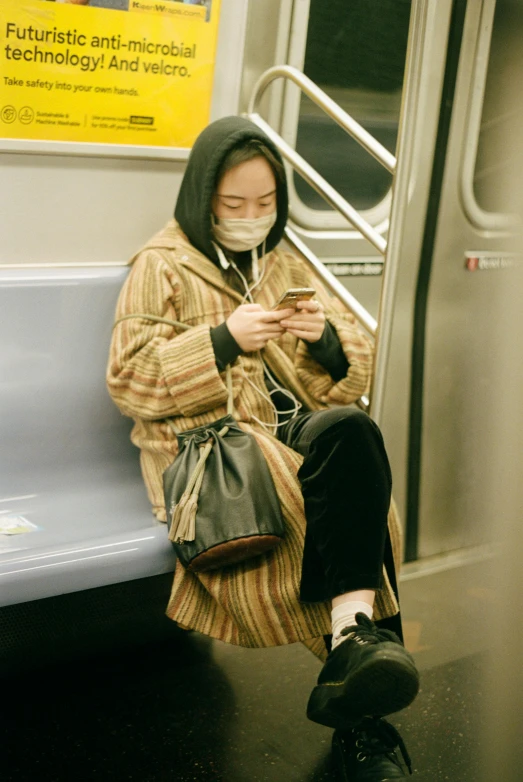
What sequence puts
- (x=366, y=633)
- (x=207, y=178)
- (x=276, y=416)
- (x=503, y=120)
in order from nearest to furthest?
(x=503, y=120) → (x=366, y=633) → (x=207, y=178) → (x=276, y=416)

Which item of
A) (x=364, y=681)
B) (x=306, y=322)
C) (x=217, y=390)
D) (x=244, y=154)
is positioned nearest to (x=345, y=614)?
(x=364, y=681)

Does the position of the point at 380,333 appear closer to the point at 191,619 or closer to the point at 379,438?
the point at 379,438

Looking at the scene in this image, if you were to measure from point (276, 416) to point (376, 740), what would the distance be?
85 cm

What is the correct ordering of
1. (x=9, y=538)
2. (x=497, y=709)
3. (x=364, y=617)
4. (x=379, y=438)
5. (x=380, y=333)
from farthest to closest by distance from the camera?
1. (x=380, y=333)
2. (x=9, y=538)
3. (x=379, y=438)
4. (x=364, y=617)
5. (x=497, y=709)

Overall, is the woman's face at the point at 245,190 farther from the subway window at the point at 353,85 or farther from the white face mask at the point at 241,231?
the subway window at the point at 353,85

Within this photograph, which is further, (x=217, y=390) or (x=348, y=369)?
(x=348, y=369)

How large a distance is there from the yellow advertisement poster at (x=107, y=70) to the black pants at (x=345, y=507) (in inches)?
50.9

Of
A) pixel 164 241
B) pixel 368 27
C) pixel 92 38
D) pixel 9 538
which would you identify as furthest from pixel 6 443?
pixel 368 27

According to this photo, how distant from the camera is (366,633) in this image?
1.79m

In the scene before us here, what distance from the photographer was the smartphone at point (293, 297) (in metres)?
2.08

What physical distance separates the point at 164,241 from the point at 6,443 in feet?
2.40

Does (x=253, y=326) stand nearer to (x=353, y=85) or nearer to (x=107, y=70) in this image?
(x=107, y=70)

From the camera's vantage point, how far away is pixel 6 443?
247 centimetres

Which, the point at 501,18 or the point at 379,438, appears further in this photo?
the point at 379,438
